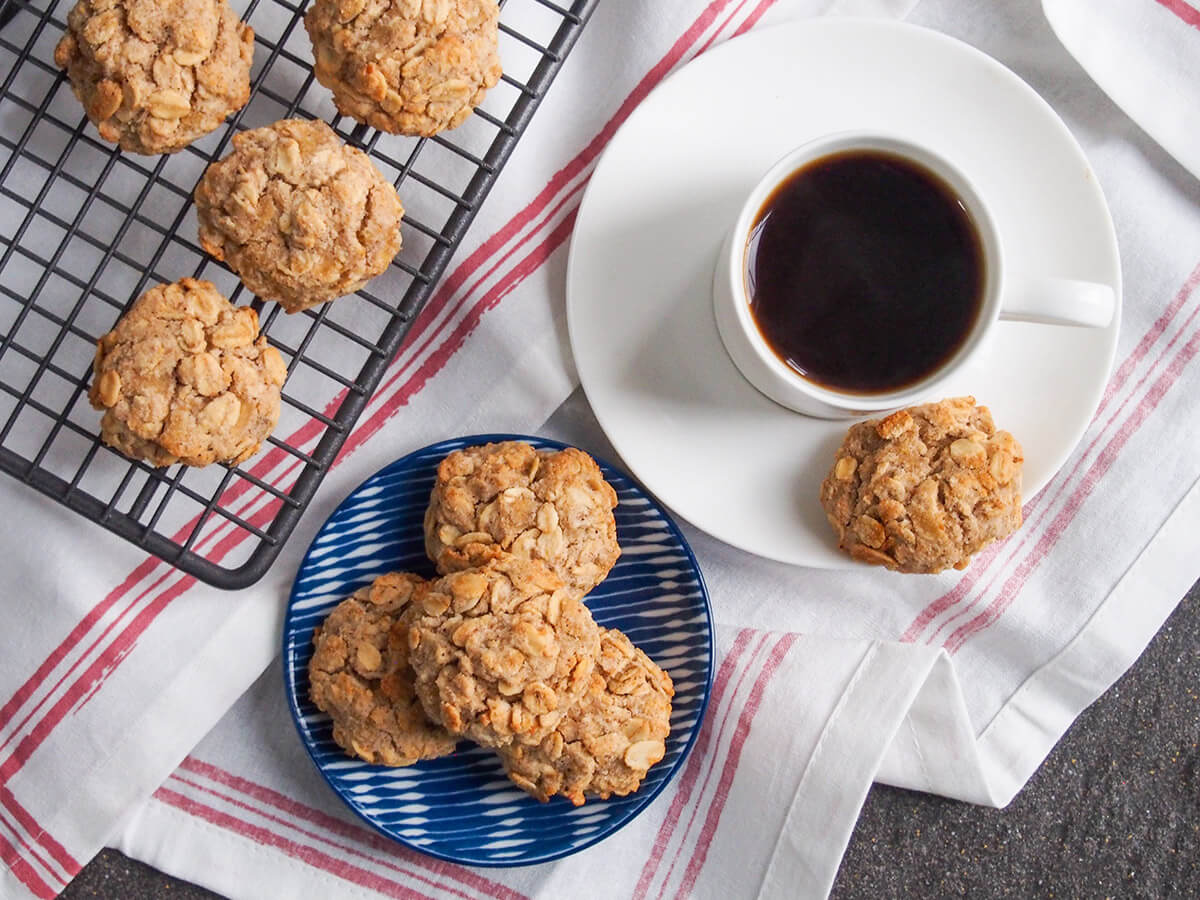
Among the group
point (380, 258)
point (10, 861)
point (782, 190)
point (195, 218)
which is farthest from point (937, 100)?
Result: point (10, 861)

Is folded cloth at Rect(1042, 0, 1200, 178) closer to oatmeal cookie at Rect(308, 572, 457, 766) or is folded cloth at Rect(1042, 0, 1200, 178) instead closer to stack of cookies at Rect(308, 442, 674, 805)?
stack of cookies at Rect(308, 442, 674, 805)

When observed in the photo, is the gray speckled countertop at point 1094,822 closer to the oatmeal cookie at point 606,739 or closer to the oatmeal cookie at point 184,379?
the oatmeal cookie at point 606,739

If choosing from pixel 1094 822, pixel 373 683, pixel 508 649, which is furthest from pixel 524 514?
pixel 1094 822

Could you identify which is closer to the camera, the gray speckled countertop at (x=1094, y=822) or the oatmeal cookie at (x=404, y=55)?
the oatmeal cookie at (x=404, y=55)

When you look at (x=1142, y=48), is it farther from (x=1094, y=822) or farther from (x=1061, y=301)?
(x=1094, y=822)

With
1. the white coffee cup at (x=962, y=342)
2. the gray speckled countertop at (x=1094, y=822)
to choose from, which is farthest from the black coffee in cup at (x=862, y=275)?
the gray speckled countertop at (x=1094, y=822)

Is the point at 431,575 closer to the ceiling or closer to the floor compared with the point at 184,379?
closer to the floor

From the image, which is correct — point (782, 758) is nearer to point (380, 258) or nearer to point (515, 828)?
point (515, 828)
